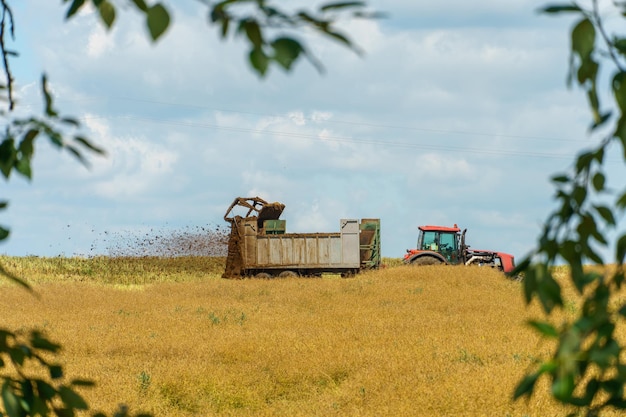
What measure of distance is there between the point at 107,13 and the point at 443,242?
29127 millimetres

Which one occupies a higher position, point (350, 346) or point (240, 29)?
point (240, 29)

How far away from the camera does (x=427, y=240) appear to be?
100 ft

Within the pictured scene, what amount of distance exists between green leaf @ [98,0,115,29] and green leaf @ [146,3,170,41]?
1.10 ft

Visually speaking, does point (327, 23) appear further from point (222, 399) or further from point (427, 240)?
A: point (427, 240)

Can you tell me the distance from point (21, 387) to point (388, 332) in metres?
11.2

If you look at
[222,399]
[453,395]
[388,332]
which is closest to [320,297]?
[388,332]

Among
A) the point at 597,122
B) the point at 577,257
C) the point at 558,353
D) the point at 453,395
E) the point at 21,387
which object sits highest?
the point at 597,122

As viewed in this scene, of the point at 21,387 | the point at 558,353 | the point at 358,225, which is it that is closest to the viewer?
the point at 558,353

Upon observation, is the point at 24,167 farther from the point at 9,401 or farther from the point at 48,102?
the point at 9,401

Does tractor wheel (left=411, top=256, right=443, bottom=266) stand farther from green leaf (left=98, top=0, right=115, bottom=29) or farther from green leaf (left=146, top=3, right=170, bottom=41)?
green leaf (left=146, top=3, right=170, bottom=41)

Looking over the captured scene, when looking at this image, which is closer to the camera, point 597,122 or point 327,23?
point 327,23

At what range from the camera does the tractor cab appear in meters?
30.3

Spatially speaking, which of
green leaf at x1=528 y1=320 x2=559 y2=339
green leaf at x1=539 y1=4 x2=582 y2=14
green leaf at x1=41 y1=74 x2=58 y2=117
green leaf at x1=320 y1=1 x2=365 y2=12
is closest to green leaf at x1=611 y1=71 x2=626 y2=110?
green leaf at x1=539 y1=4 x2=582 y2=14

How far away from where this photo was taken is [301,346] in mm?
12273
